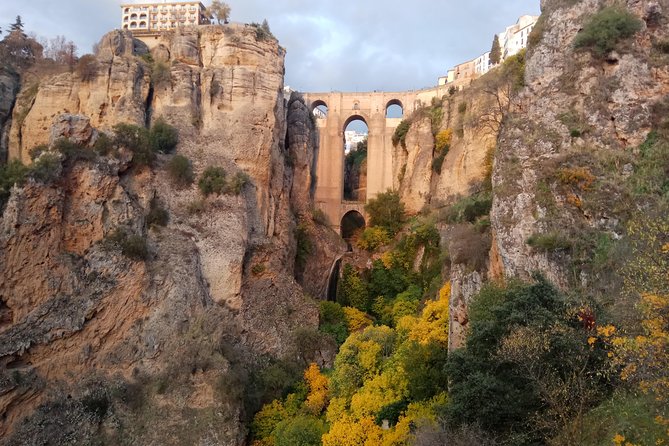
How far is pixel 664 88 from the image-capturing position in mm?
14727

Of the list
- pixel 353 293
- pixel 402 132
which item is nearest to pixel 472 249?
pixel 353 293

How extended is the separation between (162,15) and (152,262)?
16.4 m

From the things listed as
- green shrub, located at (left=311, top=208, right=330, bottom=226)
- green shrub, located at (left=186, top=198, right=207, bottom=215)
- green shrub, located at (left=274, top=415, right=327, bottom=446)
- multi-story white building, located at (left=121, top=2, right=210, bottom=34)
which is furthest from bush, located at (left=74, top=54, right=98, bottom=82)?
green shrub, located at (left=274, top=415, right=327, bottom=446)

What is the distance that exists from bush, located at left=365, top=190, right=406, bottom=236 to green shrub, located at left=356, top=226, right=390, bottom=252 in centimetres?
45

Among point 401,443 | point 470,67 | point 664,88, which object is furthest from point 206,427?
point 470,67

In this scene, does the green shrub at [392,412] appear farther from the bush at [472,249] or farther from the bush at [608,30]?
the bush at [608,30]

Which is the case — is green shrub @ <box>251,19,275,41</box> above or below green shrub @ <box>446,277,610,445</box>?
above

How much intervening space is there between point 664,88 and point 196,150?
686 inches

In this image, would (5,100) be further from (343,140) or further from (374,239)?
(374,239)

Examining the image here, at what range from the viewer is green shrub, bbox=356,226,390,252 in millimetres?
31641

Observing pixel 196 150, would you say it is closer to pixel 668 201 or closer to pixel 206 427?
pixel 206 427

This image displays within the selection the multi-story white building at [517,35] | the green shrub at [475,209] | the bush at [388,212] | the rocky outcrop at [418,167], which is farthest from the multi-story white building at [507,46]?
the green shrub at [475,209]

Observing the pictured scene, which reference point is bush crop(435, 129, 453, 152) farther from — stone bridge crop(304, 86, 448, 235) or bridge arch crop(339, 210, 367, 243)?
bridge arch crop(339, 210, 367, 243)

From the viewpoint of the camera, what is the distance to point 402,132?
113 ft
